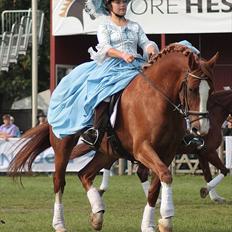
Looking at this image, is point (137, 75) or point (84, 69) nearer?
point (137, 75)

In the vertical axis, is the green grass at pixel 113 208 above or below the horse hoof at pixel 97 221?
below

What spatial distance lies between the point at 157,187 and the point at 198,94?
146 centimetres

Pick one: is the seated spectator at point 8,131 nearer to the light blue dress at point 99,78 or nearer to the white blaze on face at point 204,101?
the light blue dress at point 99,78

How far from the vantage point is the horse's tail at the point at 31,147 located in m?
11.8

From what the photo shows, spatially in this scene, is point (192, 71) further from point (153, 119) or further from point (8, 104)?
point (8, 104)

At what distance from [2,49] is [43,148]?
18282 millimetres

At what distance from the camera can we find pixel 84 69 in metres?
11.0

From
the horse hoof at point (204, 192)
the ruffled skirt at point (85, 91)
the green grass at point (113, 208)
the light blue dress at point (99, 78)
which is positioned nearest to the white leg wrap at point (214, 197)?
the green grass at point (113, 208)

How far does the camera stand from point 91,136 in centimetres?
1032

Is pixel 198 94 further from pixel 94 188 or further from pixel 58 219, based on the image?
pixel 58 219

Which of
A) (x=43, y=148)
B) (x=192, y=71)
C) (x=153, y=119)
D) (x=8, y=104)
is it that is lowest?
(x=8, y=104)

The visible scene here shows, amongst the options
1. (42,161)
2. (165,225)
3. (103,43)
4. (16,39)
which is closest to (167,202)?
(165,225)

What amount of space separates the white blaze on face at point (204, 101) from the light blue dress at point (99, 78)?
141cm

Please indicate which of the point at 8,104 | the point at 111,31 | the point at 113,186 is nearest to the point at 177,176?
the point at 113,186
